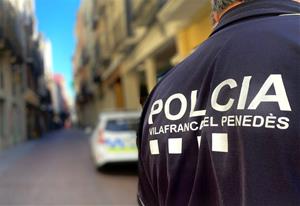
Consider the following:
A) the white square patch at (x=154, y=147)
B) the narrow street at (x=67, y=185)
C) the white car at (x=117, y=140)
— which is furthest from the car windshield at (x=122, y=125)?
the white square patch at (x=154, y=147)

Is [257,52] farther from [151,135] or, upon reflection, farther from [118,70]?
[118,70]

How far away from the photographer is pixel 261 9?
1.20 metres

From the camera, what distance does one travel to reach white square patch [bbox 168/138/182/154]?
128 cm

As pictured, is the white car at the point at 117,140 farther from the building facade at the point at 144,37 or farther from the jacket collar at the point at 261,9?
the jacket collar at the point at 261,9

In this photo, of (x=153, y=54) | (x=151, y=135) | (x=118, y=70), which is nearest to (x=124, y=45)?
(x=153, y=54)

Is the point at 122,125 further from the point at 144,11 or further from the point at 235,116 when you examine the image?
the point at 235,116

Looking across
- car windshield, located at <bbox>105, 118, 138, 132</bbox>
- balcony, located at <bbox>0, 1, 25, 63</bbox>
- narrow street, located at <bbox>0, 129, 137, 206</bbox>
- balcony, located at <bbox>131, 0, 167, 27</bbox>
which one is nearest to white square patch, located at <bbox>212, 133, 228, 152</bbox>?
narrow street, located at <bbox>0, 129, 137, 206</bbox>

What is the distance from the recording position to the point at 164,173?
135cm

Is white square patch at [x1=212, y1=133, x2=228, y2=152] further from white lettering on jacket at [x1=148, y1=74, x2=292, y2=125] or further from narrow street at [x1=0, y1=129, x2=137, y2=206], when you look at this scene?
narrow street at [x1=0, y1=129, x2=137, y2=206]

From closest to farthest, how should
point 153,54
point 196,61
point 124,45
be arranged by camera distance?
point 196,61 → point 153,54 → point 124,45

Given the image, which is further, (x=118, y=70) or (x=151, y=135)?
(x=118, y=70)

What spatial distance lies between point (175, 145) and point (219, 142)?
7.5 inches

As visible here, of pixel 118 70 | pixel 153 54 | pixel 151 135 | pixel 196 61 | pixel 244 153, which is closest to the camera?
pixel 244 153

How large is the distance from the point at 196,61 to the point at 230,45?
149 mm
